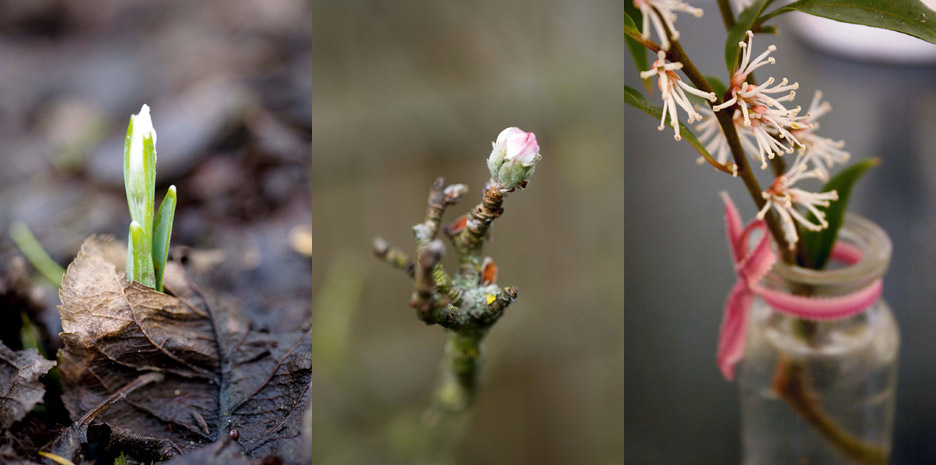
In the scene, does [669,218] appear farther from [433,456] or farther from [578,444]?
[578,444]

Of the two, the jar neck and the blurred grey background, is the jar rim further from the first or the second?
the blurred grey background

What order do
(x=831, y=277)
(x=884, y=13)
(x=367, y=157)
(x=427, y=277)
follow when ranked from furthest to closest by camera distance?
(x=367, y=157) → (x=831, y=277) → (x=884, y=13) → (x=427, y=277)

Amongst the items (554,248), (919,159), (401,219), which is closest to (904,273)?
(919,159)

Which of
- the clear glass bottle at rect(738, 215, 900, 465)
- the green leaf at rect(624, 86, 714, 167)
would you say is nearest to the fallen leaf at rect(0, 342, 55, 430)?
the green leaf at rect(624, 86, 714, 167)

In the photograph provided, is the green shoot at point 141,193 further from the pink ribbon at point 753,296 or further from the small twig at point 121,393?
the pink ribbon at point 753,296

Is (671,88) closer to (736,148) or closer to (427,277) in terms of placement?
(736,148)

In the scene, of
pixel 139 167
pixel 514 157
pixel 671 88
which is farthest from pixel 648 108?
pixel 139 167
